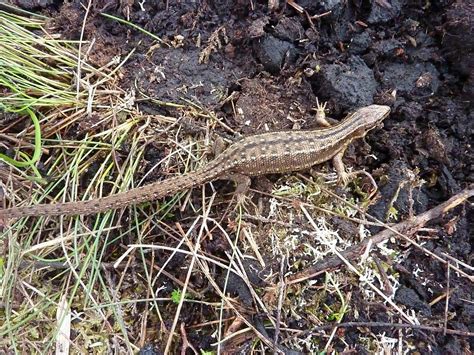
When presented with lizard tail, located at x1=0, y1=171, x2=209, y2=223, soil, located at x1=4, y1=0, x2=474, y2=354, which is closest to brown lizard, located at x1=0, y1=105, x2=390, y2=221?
lizard tail, located at x1=0, y1=171, x2=209, y2=223

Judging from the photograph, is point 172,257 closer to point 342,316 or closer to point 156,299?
point 156,299

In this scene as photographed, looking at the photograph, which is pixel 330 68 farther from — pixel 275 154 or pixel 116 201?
pixel 116 201

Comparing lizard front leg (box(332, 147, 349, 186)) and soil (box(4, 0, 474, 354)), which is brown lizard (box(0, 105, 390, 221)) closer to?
lizard front leg (box(332, 147, 349, 186))

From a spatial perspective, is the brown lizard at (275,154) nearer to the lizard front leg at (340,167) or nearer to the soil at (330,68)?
the lizard front leg at (340,167)

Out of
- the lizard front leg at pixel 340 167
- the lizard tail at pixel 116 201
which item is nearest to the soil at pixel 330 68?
the lizard front leg at pixel 340 167

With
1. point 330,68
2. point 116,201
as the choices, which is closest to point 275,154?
point 330,68

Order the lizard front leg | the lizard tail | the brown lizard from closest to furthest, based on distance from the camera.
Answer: the lizard tail
the brown lizard
the lizard front leg

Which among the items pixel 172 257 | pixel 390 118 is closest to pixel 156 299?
pixel 172 257
